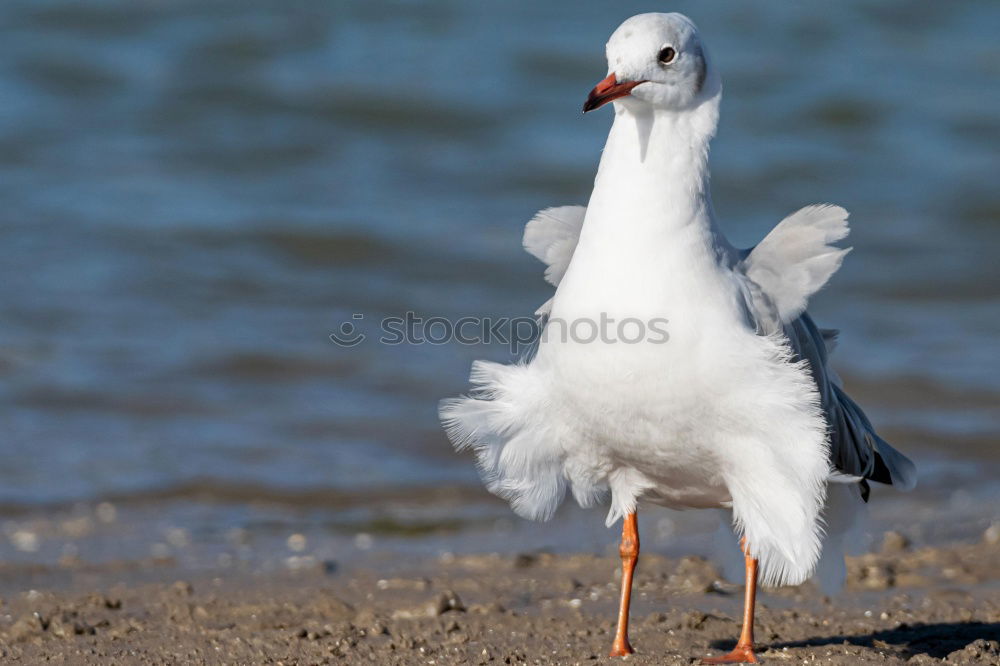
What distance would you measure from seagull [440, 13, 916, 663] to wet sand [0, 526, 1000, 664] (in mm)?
421

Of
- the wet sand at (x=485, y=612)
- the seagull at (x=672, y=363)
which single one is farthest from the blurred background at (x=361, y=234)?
the seagull at (x=672, y=363)

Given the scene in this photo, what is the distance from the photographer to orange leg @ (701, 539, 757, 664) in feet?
13.5

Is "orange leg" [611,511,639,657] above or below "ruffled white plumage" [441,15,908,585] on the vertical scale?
below

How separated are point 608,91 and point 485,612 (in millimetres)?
2024

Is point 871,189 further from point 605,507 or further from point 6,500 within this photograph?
point 6,500

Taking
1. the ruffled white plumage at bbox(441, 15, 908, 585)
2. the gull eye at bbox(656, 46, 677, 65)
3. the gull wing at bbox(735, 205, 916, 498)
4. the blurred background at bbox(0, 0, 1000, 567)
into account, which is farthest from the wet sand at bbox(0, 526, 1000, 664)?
the gull eye at bbox(656, 46, 677, 65)

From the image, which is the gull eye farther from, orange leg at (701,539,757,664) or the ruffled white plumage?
orange leg at (701,539,757,664)

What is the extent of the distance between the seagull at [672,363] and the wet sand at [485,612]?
0.42 metres

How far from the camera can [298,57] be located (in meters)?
14.7

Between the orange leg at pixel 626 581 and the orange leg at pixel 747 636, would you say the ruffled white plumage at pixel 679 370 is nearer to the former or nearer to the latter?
the orange leg at pixel 747 636

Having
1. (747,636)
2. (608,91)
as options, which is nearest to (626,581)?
(747,636)

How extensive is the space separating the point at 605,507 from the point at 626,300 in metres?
3.03

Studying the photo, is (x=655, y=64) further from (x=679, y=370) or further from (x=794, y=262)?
(x=679, y=370)

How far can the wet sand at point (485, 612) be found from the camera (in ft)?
14.2
